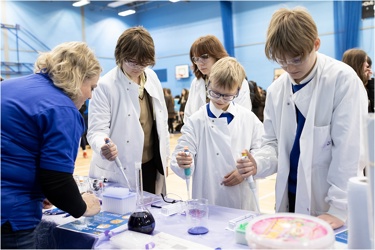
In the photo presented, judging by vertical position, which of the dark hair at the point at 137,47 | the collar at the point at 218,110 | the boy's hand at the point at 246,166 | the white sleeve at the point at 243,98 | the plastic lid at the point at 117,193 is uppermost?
the dark hair at the point at 137,47

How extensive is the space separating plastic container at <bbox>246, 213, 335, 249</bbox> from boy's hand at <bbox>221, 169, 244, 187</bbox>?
2.47 feet

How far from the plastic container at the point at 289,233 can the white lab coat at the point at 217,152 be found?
0.82 meters

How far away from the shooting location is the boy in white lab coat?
169 cm

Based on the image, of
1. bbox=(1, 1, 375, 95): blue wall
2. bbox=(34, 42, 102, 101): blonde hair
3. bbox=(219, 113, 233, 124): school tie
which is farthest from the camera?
bbox=(1, 1, 375, 95): blue wall

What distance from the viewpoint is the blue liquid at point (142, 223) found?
1237mm

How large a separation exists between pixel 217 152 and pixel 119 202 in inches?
21.6

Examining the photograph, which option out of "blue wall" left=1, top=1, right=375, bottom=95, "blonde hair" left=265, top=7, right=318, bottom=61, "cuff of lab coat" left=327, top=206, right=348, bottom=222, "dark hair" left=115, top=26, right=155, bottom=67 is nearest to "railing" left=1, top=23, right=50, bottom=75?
"blue wall" left=1, top=1, right=375, bottom=95

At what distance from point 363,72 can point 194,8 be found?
31.1 feet

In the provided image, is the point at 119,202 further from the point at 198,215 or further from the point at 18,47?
the point at 18,47

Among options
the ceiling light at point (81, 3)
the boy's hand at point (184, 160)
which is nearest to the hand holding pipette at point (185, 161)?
the boy's hand at point (184, 160)

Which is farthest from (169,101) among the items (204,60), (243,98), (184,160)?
(184,160)

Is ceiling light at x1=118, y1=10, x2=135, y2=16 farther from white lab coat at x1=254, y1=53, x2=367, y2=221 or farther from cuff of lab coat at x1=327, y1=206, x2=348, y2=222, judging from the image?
cuff of lab coat at x1=327, y1=206, x2=348, y2=222

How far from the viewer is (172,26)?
12.2m

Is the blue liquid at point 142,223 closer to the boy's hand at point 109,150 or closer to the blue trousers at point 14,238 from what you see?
the blue trousers at point 14,238
